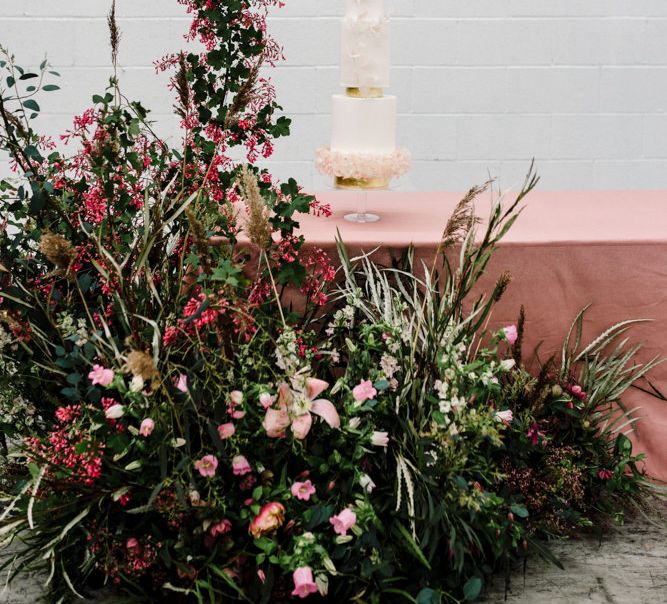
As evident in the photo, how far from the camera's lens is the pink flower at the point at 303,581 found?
1222 mm

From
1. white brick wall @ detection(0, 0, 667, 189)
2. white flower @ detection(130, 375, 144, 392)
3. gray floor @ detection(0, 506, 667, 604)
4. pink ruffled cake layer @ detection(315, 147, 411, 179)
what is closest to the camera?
white flower @ detection(130, 375, 144, 392)

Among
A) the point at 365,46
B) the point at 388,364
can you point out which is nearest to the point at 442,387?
the point at 388,364

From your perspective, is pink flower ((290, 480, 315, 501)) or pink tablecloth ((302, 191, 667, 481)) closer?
pink flower ((290, 480, 315, 501))

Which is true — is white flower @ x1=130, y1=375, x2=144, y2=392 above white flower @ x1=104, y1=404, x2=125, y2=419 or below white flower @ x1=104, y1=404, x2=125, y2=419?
above

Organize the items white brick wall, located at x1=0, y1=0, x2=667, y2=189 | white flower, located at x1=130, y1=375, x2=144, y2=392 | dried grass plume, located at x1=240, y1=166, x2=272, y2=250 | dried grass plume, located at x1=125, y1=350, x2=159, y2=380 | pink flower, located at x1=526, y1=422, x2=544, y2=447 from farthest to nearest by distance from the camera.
Result: white brick wall, located at x1=0, y1=0, x2=667, y2=189
pink flower, located at x1=526, y1=422, x2=544, y2=447
white flower, located at x1=130, y1=375, x2=144, y2=392
dried grass plume, located at x1=240, y1=166, x2=272, y2=250
dried grass plume, located at x1=125, y1=350, x2=159, y2=380

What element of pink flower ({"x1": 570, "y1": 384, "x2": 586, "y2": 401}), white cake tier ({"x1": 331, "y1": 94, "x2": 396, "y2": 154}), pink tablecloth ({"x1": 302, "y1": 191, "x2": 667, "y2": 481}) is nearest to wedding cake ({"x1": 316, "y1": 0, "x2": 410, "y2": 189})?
white cake tier ({"x1": 331, "y1": 94, "x2": 396, "y2": 154})

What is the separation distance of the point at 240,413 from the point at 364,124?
2.54 feet

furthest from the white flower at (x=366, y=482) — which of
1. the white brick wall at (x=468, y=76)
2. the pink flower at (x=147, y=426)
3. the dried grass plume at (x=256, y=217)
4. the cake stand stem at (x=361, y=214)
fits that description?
the white brick wall at (x=468, y=76)

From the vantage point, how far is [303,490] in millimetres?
1299

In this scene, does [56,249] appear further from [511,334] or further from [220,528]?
[511,334]

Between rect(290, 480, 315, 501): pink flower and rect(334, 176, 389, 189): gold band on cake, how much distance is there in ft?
2.37

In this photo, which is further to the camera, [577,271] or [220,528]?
[577,271]

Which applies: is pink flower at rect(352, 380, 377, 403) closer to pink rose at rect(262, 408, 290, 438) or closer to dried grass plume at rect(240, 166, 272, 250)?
pink rose at rect(262, 408, 290, 438)

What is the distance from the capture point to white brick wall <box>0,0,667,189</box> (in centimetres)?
273
